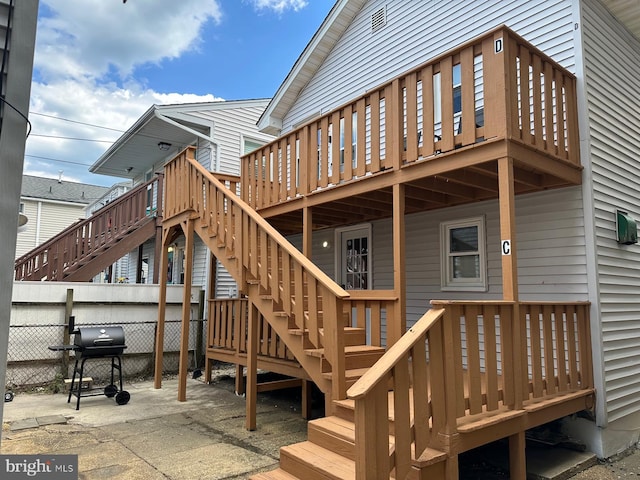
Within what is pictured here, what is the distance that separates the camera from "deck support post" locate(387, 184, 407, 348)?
4.64 metres

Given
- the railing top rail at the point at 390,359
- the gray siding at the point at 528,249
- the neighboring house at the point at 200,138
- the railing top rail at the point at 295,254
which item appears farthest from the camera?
the neighboring house at the point at 200,138

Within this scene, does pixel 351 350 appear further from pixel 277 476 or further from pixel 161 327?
pixel 161 327

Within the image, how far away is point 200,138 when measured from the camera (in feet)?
39.0

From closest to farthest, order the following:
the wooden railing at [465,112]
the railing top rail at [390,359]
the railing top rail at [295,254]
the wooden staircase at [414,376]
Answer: the railing top rail at [390,359], the wooden staircase at [414,376], the railing top rail at [295,254], the wooden railing at [465,112]

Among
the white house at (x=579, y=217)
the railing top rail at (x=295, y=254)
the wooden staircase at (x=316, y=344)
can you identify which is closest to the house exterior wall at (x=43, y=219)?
the railing top rail at (x=295, y=254)

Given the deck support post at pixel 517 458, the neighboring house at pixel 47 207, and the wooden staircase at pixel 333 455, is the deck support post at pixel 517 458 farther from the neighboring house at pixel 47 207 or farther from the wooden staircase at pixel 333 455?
the neighboring house at pixel 47 207

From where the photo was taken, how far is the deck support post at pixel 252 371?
18.1 feet

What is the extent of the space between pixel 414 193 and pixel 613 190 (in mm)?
2338

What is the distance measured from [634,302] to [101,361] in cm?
860

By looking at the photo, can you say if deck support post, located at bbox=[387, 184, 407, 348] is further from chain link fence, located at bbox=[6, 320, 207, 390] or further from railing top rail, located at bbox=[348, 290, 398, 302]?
chain link fence, located at bbox=[6, 320, 207, 390]

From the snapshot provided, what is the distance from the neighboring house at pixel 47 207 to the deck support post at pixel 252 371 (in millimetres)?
20738

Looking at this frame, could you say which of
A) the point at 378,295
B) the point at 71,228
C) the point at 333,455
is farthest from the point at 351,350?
the point at 71,228

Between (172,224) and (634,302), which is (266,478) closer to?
(634,302)

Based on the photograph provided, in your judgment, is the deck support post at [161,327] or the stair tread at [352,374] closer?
the stair tread at [352,374]
